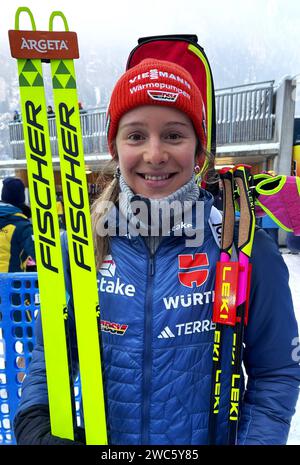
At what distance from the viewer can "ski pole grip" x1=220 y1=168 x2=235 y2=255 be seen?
0.97m

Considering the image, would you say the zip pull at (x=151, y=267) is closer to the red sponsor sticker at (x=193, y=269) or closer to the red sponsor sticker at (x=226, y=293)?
the red sponsor sticker at (x=193, y=269)

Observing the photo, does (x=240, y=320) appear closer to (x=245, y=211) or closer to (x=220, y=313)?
(x=220, y=313)

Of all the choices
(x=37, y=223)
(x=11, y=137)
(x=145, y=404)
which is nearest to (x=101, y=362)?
(x=145, y=404)

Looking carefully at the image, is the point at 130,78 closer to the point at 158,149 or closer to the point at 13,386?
the point at 158,149

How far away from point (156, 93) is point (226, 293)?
24.6 inches

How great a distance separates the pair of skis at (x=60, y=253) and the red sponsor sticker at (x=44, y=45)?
2 cm

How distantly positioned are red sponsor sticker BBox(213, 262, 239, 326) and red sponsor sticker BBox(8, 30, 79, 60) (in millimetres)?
756

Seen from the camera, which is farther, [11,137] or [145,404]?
[11,137]

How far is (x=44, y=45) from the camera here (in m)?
0.90

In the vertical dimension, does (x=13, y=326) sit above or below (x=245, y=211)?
below

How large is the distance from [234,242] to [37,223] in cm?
60

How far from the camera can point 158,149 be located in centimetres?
93

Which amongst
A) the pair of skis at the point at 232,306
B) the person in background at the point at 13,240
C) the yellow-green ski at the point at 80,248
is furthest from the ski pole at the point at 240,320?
the person in background at the point at 13,240

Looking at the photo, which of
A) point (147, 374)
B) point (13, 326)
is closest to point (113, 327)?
point (147, 374)
